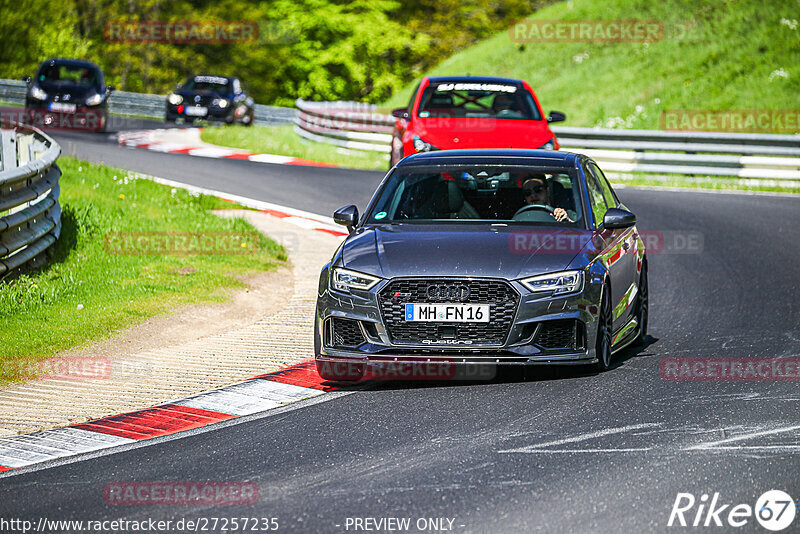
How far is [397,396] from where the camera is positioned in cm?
804

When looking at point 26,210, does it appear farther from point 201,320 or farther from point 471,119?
point 471,119

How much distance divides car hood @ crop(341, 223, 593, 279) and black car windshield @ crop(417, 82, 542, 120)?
8.64 meters

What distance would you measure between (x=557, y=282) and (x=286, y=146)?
76.3 feet

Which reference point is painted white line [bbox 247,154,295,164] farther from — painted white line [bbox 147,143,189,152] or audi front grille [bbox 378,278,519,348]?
audi front grille [bbox 378,278,519,348]

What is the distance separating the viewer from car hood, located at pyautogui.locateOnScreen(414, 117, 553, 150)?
16.0m

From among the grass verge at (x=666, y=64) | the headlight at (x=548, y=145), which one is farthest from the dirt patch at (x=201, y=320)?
the grass verge at (x=666, y=64)

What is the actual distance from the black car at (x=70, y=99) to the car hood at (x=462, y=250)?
24453 millimetres

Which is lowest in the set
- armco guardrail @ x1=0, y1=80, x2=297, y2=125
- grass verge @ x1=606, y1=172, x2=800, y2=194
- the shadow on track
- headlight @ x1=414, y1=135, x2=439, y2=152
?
armco guardrail @ x1=0, y1=80, x2=297, y2=125

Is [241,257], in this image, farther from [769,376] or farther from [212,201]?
[769,376]

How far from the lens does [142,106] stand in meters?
46.2

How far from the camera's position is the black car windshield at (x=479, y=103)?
17312mm
